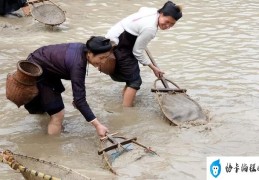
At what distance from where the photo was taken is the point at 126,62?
6.03 meters

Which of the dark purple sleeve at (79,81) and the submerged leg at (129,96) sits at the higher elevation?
the dark purple sleeve at (79,81)

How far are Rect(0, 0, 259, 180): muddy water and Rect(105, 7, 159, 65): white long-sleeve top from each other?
98 cm

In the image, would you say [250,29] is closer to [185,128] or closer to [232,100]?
[232,100]

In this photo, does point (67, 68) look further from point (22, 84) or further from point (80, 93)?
point (22, 84)

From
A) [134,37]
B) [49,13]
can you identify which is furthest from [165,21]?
[49,13]

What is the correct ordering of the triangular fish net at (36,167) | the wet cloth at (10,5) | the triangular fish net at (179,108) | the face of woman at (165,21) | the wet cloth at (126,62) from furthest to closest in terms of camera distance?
the wet cloth at (10,5) → the wet cloth at (126,62) → the triangular fish net at (179,108) → the face of woman at (165,21) → the triangular fish net at (36,167)

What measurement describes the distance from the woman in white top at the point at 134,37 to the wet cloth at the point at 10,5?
5.63 m

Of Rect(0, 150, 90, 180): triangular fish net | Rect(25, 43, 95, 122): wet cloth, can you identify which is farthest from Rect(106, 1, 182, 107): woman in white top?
Rect(0, 150, 90, 180): triangular fish net

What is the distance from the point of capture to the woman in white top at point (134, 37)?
18.2 ft

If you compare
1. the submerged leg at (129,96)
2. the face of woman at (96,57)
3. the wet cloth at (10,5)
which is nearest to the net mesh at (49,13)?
the wet cloth at (10,5)

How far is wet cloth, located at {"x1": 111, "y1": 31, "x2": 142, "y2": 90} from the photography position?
234 inches

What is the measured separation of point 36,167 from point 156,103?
2858mm

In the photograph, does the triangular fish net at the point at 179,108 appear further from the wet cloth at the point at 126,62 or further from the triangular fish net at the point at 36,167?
the triangular fish net at the point at 36,167

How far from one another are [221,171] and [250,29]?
6378 mm
